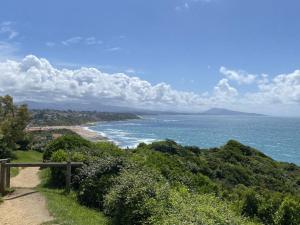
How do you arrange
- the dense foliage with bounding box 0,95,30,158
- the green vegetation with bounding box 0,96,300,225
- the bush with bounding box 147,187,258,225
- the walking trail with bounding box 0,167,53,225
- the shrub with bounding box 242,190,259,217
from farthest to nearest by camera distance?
the dense foliage with bounding box 0,95,30,158 → the shrub with bounding box 242,190,259,217 → the walking trail with bounding box 0,167,53,225 → the green vegetation with bounding box 0,96,300,225 → the bush with bounding box 147,187,258,225

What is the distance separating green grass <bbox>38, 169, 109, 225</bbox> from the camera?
12320 mm

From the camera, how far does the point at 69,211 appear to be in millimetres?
13414

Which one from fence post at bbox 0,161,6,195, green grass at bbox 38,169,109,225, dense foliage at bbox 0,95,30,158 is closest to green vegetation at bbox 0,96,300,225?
green grass at bbox 38,169,109,225

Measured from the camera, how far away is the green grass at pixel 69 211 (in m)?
12.3

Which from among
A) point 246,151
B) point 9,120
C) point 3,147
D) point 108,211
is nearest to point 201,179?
point 108,211

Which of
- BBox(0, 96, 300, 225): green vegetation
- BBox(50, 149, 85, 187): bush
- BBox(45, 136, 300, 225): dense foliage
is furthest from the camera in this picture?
BBox(50, 149, 85, 187): bush

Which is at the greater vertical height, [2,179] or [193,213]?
[193,213]

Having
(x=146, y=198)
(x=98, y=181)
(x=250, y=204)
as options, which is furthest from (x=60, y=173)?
(x=250, y=204)

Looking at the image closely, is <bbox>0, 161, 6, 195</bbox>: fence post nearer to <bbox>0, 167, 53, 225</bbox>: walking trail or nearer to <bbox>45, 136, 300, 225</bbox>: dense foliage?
<bbox>0, 167, 53, 225</bbox>: walking trail

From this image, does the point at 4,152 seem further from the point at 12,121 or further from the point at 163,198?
the point at 163,198

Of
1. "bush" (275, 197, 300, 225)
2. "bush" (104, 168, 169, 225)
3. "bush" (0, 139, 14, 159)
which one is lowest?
"bush" (0, 139, 14, 159)

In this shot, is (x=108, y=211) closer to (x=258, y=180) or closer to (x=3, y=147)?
(x=3, y=147)

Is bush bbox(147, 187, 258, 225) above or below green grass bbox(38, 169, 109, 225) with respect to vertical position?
above

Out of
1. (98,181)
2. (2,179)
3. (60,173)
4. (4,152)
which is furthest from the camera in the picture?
(4,152)
